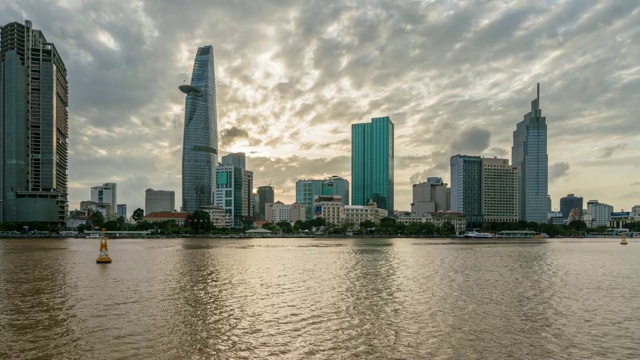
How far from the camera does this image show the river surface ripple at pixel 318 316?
2505cm

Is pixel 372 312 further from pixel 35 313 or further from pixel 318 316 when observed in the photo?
pixel 35 313

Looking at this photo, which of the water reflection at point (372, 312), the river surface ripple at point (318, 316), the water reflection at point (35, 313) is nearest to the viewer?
the river surface ripple at point (318, 316)

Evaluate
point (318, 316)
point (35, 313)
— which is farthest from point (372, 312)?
point (35, 313)

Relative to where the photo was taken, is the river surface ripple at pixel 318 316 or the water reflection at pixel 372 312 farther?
the water reflection at pixel 372 312

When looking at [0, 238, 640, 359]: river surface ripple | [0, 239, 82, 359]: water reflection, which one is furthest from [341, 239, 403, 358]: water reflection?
[0, 239, 82, 359]: water reflection

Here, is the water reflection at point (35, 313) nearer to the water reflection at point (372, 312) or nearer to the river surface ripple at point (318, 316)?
the river surface ripple at point (318, 316)

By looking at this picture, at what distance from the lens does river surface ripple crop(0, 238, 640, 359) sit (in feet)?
82.2

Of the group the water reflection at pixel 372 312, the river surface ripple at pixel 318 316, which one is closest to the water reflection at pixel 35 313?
the river surface ripple at pixel 318 316

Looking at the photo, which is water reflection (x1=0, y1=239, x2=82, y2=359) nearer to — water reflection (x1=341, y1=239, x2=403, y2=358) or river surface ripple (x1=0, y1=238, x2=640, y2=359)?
river surface ripple (x1=0, y1=238, x2=640, y2=359)

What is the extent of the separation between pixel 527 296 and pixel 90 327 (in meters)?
36.0

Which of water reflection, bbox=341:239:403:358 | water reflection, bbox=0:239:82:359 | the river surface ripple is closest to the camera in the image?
the river surface ripple

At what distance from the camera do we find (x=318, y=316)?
33.3 m

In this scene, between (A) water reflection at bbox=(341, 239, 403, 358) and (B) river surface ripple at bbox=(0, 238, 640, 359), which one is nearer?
(B) river surface ripple at bbox=(0, 238, 640, 359)

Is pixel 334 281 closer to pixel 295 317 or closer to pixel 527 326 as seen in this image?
pixel 295 317
